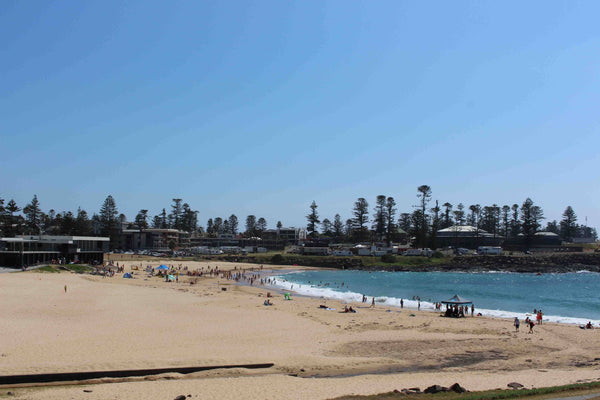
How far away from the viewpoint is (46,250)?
59156mm

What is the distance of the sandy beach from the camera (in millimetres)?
14688

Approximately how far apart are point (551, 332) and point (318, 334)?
584 inches

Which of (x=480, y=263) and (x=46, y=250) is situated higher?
(x=46, y=250)

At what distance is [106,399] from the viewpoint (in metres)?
12.7

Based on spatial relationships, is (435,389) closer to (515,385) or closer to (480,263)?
(515,385)

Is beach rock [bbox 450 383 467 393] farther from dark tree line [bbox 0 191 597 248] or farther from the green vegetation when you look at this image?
dark tree line [bbox 0 191 597 248]

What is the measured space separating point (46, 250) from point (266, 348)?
164 ft

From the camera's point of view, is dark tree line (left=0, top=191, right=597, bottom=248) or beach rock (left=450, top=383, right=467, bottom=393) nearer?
beach rock (left=450, top=383, right=467, bottom=393)

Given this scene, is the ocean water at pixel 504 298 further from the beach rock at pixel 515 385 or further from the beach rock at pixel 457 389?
the beach rock at pixel 457 389

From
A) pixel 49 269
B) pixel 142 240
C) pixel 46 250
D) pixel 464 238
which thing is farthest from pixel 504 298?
pixel 142 240

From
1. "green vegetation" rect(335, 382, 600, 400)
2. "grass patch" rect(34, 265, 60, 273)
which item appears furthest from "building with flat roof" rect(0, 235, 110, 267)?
"green vegetation" rect(335, 382, 600, 400)

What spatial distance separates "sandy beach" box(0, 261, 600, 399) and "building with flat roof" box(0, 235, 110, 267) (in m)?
21.0

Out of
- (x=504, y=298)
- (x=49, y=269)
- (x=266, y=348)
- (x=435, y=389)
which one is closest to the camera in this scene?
(x=435, y=389)

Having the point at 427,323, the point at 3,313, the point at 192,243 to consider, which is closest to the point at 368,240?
the point at 192,243
